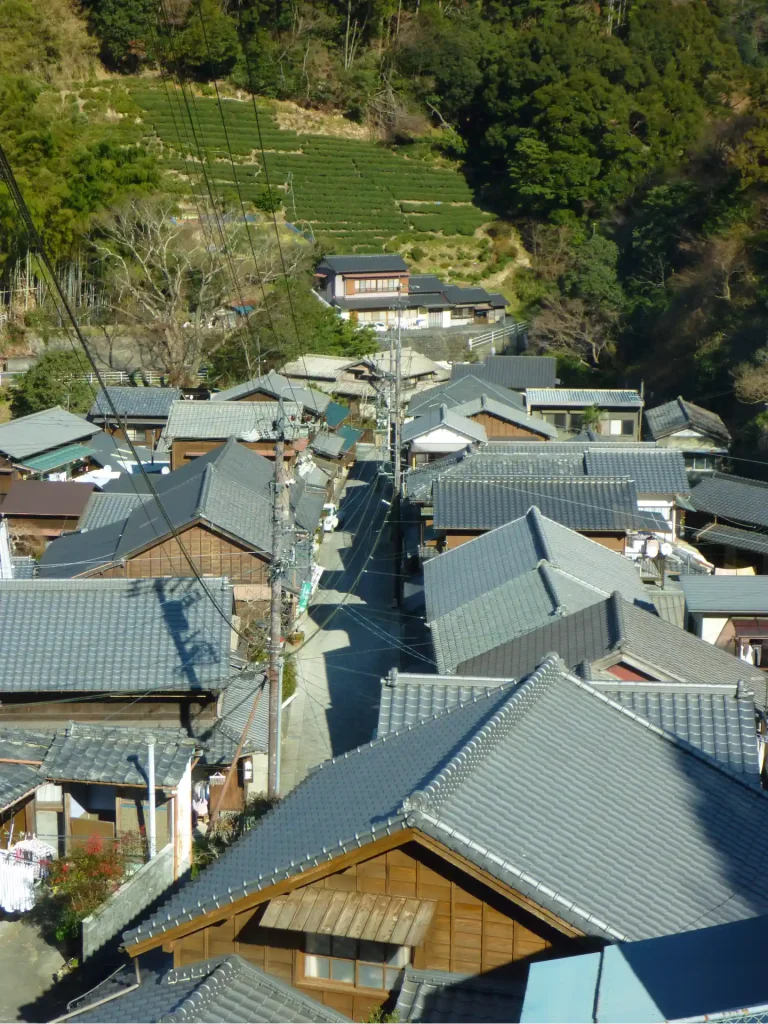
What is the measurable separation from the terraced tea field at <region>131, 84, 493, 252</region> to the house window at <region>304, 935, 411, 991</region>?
43754 millimetres

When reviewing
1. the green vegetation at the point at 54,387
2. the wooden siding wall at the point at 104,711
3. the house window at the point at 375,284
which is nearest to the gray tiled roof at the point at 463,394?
the green vegetation at the point at 54,387

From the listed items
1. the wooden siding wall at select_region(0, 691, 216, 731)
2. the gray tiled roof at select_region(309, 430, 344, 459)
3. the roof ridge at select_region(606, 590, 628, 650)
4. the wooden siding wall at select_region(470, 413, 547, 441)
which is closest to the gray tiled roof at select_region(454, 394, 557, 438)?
the wooden siding wall at select_region(470, 413, 547, 441)

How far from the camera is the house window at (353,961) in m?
5.51

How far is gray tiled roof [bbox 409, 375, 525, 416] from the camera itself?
98.1 ft

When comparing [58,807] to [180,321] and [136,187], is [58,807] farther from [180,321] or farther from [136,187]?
[136,187]

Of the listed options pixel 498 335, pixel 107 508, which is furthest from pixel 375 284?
pixel 107 508

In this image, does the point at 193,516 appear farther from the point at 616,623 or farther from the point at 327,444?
the point at 327,444

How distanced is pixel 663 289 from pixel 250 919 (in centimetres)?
3509

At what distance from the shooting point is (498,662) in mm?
11328

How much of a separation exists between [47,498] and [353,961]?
54.2 feet

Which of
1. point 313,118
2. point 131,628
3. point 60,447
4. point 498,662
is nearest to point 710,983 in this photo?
point 498,662

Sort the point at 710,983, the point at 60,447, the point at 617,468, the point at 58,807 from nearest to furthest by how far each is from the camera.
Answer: the point at 710,983 < the point at 58,807 < the point at 617,468 < the point at 60,447

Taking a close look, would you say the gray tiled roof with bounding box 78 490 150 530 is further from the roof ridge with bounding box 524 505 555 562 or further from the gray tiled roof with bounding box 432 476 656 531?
the roof ridge with bounding box 524 505 555 562

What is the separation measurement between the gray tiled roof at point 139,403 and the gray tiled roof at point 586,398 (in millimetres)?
10372
